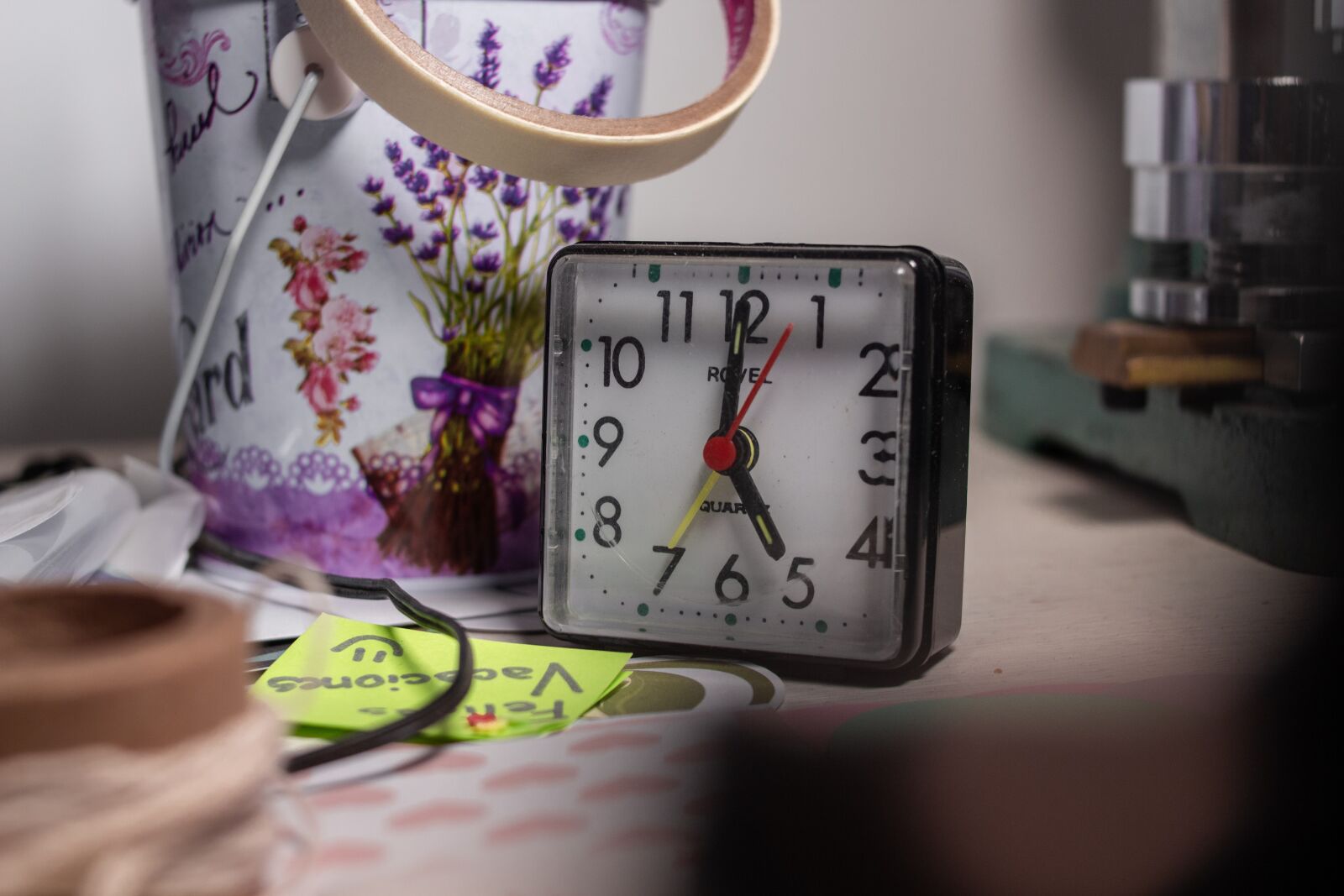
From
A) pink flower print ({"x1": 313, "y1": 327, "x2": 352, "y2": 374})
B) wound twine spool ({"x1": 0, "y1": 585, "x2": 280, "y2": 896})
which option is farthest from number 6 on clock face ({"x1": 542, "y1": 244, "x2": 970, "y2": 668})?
wound twine spool ({"x1": 0, "y1": 585, "x2": 280, "y2": 896})

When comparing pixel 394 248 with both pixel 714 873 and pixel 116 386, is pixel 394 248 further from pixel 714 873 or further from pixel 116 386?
pixel 116 386

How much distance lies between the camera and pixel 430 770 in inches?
14.3

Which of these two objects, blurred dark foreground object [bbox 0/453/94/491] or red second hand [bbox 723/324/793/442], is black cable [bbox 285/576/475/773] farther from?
blurred dark foreground object [bbox 0/453/94/491]

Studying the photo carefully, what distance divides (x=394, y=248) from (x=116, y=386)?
1.59 ft

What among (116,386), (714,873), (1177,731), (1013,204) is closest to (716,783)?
(714,873)

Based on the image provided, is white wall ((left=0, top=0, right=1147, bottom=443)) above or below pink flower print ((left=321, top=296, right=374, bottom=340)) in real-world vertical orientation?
above

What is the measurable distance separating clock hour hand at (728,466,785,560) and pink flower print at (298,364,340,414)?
0.19 m

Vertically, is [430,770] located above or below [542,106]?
below

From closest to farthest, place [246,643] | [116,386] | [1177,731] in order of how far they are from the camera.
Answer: [246,643], [1177,731], [116,386]

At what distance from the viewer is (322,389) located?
52 centimetres

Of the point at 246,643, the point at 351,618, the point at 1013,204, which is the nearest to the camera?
the point at 246,643

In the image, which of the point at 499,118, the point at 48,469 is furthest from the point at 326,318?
the point at 48,469

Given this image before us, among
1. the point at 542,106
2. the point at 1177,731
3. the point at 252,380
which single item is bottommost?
the point at 1177,731

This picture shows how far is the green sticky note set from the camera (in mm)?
395
